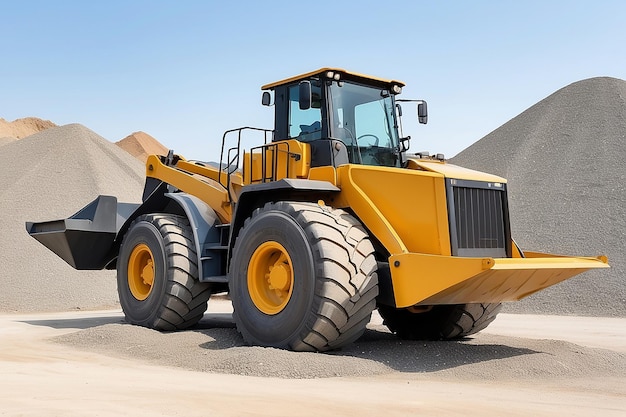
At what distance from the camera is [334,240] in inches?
286

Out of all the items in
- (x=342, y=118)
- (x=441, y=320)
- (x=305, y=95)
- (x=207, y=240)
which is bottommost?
(x=441, y=320)

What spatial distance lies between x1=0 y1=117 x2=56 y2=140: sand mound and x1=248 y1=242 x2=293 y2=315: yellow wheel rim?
6540cm

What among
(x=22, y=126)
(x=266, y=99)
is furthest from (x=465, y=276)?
(x=22, y=126)

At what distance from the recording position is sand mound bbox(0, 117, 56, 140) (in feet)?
229

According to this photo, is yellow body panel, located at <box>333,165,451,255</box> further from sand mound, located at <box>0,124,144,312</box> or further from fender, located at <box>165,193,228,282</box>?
sand mound, located at <box>0,124,144,312</box>

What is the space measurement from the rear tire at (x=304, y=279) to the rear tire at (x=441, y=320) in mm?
2171

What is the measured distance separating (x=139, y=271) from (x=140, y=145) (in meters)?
60.5

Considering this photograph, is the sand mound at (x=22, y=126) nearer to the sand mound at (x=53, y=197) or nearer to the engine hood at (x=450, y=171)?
the sand mound at (x=53, y=197)

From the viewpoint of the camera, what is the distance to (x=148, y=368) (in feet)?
24.1

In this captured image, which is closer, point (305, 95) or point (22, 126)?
point (305, 95)

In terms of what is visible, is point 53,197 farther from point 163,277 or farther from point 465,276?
point 465,276

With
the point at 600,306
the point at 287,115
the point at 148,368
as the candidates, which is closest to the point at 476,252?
the point at 287,115

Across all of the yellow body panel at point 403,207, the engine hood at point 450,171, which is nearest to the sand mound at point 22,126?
the engine hood at point 450,171

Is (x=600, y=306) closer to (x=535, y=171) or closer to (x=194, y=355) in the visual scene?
(x=535, y=171)
